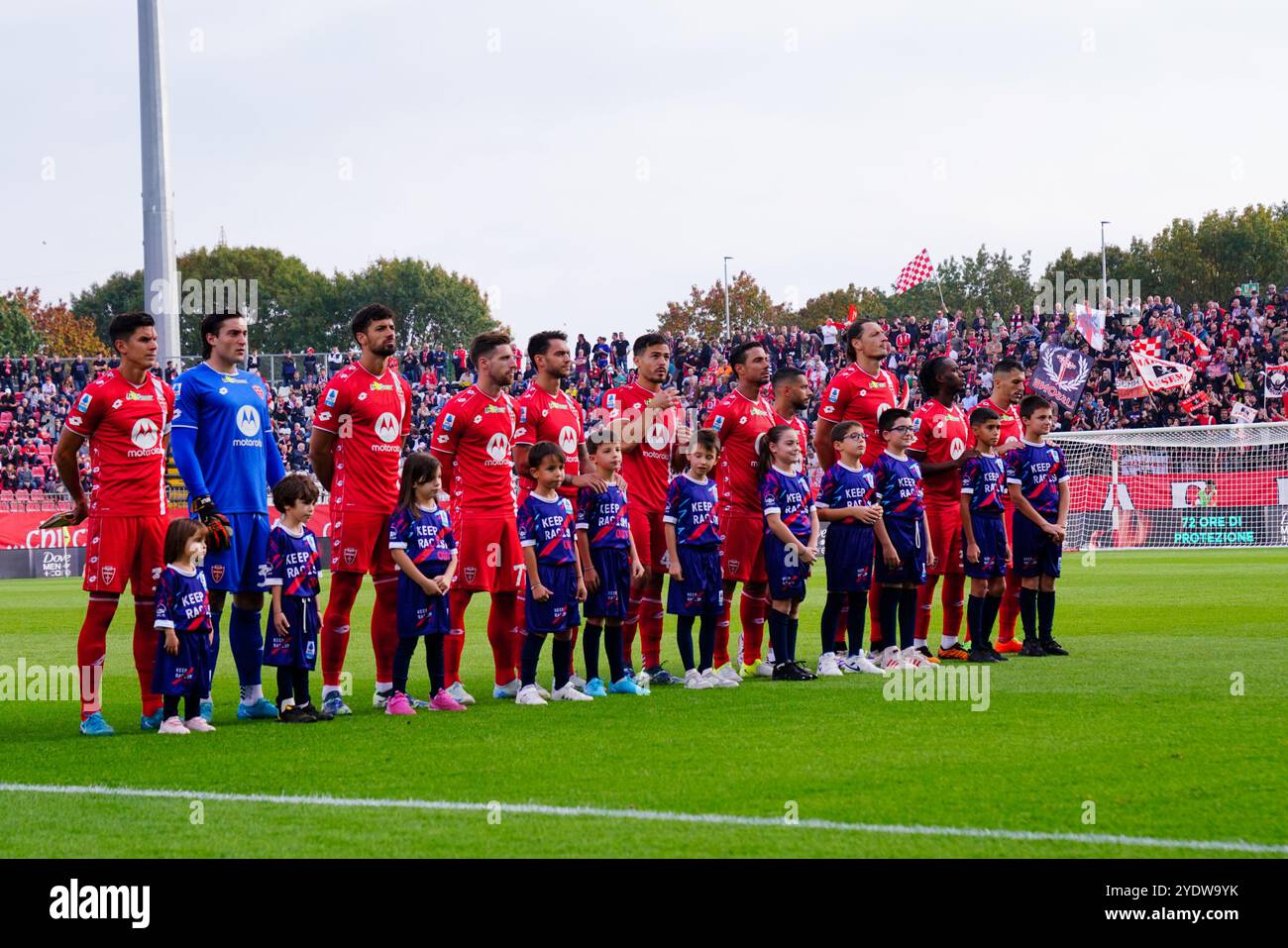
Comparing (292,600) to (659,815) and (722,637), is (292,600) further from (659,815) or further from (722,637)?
(659,815)

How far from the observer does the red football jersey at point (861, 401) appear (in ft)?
37.7

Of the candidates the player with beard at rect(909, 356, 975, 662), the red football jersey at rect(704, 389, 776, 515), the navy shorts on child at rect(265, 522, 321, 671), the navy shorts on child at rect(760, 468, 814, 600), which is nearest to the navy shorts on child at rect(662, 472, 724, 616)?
the navy shorts on child at rect(760, 468, 814, 600)

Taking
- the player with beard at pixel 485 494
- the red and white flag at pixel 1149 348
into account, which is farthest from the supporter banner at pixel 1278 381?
the player with beard at pixel 485 494

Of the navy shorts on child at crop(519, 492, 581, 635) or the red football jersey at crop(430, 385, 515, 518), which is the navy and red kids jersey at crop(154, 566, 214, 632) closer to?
the red football jersey at crop(430, 385, 515, 518)

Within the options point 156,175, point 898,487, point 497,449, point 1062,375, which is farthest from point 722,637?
point 1062,375

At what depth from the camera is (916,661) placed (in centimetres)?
1092

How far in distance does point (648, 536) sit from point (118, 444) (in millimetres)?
3701

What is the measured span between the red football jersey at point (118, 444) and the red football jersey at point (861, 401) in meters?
4.99

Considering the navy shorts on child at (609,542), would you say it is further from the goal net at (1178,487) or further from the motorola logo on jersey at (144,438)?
the goal net at (1178,487)

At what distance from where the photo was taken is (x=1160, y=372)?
36.2 meters

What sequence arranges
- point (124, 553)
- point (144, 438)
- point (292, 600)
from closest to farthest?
1. point (124, 553)
2. point (144, 438)
3. point (292, 600)

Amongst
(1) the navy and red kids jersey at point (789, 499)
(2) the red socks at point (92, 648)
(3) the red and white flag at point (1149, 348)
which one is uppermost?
(3) the red and white flag at point (1149, 348)

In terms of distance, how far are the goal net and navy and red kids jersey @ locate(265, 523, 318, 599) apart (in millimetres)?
23871

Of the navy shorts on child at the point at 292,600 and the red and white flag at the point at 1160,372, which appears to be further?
the red and white flag at the point at 1160,372
